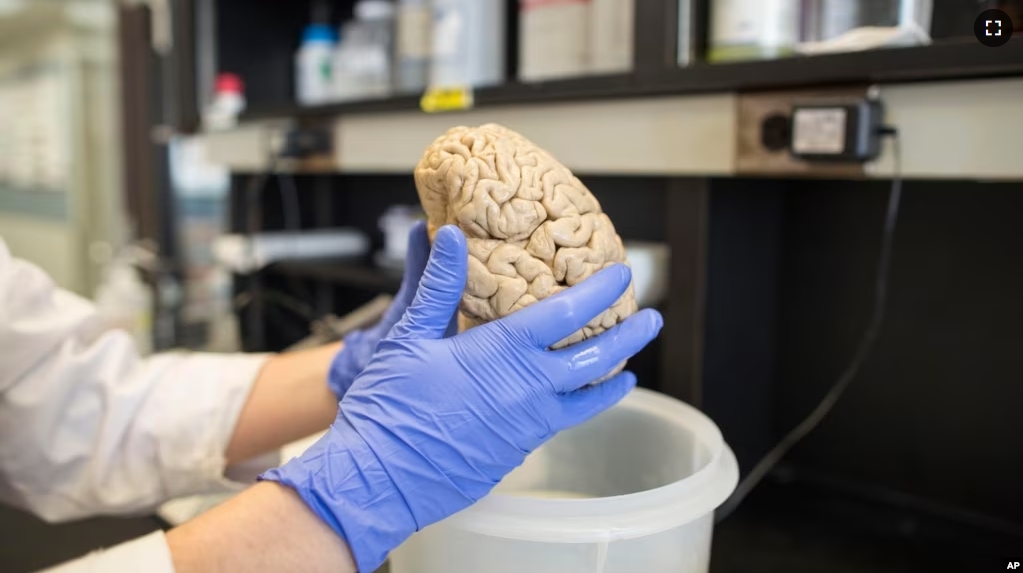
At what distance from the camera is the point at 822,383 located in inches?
47.9

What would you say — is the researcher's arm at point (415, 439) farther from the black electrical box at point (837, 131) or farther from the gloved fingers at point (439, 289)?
the black electrical box at point (837, 131)

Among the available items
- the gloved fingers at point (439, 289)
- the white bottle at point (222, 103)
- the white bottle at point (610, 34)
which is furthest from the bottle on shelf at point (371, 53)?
the gloved fingers at point (439, 289)

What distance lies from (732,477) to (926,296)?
0.58 meters

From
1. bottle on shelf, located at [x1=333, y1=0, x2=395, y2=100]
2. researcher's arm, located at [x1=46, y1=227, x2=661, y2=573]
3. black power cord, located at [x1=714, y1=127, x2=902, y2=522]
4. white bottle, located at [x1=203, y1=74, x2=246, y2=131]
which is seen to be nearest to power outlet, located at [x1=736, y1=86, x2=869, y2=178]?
black power cord, located at [x1=714, y1=127, x2=902, y2=522]

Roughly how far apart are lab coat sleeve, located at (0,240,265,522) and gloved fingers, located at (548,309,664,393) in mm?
528

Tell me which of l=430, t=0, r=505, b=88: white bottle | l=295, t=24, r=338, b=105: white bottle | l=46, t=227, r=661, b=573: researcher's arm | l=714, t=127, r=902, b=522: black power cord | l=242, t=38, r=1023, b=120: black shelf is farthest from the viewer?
l=295, t=24, r=338, b=105: white bottle

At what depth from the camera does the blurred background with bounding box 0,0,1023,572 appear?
2.85 feet

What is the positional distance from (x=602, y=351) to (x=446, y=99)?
2.22 feet

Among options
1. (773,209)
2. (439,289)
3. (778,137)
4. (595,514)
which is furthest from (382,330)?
(773,209)

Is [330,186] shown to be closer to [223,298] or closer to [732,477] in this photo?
[223,298]

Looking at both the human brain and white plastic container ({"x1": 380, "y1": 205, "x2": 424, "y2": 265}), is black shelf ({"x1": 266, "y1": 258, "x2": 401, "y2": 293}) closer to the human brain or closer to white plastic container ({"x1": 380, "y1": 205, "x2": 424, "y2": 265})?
white plastic container ({"x1": 380, "y1": 205, "x2": 424, "y2": 265})

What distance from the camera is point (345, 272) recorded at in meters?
1.55

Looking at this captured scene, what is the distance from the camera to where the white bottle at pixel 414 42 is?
142 centimetres

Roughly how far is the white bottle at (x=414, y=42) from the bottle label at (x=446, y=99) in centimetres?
13
